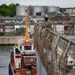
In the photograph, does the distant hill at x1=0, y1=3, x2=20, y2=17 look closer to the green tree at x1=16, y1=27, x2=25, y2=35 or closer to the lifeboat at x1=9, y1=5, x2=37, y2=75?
the green tree at x1=16, y1=27, x2=25, y2=35

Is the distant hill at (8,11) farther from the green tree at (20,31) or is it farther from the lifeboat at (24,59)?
the lifeboat at (24,59)

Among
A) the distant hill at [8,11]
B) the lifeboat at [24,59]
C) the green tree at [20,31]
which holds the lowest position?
the distant hill at [8,11]

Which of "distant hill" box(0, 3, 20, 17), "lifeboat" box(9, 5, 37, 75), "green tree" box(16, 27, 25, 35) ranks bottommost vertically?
"distant hill" box(0, 3, 20, 17)

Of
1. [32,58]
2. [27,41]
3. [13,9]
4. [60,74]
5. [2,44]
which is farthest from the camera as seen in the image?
[13,9]

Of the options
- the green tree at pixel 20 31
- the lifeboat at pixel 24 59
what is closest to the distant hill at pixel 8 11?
the green tree at pixel 20 31

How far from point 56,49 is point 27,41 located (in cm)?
929

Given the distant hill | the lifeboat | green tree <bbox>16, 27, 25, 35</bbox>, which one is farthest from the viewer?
the distant hill

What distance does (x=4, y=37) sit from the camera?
118 ft

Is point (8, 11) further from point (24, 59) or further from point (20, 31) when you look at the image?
point (24, 59)

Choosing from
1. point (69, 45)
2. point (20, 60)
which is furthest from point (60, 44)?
point (20, 60)

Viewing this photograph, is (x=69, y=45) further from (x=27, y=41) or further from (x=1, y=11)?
(x=1, y=11)

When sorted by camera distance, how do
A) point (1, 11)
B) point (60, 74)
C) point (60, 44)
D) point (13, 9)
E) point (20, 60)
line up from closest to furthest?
point (60, 74)
point (60, 44)
point (20, 60)
point (1, 11)
point (13, 9)

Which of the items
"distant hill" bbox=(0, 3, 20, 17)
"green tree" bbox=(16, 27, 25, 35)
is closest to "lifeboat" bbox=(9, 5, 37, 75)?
"green tree" bbox=(16, 27, 25, 35)

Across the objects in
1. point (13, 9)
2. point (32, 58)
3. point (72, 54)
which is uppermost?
point (72, 54)
